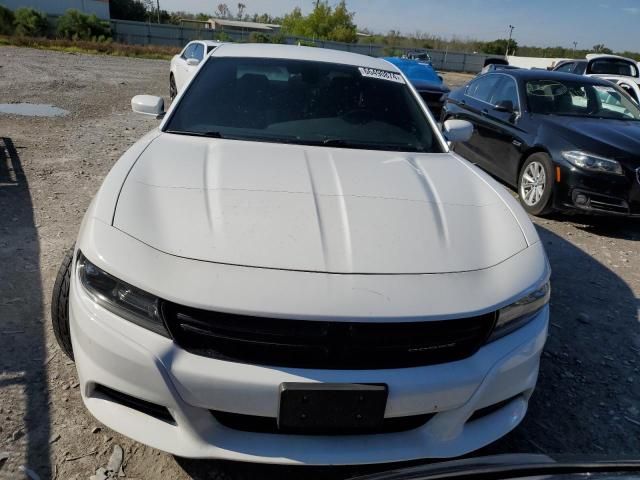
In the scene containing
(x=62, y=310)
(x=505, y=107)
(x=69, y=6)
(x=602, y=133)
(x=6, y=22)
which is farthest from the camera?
(x=69, y=6)

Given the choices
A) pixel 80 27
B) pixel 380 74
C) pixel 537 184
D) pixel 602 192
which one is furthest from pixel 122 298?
pixel 80 27

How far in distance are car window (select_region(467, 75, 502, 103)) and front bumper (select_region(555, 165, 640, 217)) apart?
219 centimetres

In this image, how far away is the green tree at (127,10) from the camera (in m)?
58.5

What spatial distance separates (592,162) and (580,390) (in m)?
3.13

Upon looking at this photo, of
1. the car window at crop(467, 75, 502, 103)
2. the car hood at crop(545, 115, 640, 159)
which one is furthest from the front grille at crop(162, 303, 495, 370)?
the car window at crop(467, 75, 502, 103)

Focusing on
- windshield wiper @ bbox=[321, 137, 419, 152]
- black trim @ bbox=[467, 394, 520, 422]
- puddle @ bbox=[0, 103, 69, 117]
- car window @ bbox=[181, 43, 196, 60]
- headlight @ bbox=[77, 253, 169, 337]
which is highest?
car window @ bbox=[181, 43, 196, 60]

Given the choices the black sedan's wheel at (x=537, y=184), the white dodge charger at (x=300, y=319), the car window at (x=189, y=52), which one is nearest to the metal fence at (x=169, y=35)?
the car window at (x=189, y=52)

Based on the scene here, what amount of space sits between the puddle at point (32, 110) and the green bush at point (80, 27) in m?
35.1

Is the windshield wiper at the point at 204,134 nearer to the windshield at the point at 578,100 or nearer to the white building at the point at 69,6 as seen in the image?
the windshield at the point at 578,100

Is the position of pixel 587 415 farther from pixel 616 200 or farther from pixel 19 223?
pixel 19 223

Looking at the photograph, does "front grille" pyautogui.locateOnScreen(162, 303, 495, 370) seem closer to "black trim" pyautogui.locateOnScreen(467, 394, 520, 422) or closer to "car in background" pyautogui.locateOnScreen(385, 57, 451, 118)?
"black trim" pyautogui.locateOnScreen(467, 394, 520, 422)

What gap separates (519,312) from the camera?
6.38 ft

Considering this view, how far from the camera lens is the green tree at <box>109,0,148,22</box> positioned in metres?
58.5

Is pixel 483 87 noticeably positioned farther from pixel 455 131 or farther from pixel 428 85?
pixel 428 85
